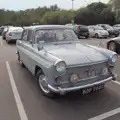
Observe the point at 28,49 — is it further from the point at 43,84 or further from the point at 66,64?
the point at 66,64

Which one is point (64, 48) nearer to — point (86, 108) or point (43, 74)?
point (43, 74)

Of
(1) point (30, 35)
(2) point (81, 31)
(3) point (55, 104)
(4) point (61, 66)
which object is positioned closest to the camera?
(4) point (61, 66)

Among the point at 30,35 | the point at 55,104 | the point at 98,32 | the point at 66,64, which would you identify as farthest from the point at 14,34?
the point at 66,64

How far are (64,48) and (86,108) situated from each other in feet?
6.15

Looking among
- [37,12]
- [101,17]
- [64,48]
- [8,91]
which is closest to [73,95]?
[64,48]

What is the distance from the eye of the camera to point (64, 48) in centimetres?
669

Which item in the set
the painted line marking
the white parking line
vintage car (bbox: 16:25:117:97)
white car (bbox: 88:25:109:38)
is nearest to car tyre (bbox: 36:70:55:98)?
vintage car (bbox: 16:25:117:97)

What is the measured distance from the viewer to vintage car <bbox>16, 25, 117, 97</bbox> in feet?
18.1

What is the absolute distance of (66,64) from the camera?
550cm

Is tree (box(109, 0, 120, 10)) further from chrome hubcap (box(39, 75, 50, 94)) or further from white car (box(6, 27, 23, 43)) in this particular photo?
chrome hubcap (box(39, 75, 50, 94))

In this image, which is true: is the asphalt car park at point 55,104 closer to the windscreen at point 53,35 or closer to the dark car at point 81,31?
the windscreen at point 53,35

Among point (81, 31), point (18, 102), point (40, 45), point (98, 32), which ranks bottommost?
point (98, 32)

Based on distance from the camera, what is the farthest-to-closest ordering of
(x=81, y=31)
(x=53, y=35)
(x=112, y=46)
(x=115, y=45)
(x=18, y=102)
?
(x=81, y=31) → (x=112, y=46) → (x=115, y=45) → (x=53, y=35) → (x=18, y=102)

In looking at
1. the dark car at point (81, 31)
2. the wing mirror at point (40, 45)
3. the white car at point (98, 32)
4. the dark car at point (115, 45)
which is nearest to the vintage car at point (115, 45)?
the dark car at point (115, 45)
